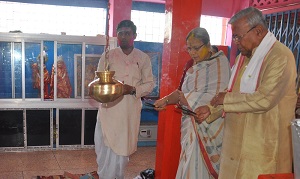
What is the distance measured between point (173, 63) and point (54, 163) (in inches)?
106

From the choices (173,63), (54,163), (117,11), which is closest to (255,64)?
(173,63)

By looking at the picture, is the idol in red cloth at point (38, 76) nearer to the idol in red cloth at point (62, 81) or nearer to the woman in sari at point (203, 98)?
the idol in red cloth at point (62, 81)

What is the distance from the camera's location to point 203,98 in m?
2.92

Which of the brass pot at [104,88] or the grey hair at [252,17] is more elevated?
the grey hair at [252,17]

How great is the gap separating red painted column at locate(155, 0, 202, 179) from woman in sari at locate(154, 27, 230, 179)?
566 mm

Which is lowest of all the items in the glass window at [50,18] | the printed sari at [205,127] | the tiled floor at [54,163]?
the tiled floor at [54,163]

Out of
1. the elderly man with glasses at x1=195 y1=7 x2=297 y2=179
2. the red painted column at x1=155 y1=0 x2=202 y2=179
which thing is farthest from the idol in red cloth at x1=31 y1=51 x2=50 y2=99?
the elderly man with glasses at x1=195 y1=7 x2=297 y2=179

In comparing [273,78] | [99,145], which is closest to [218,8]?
[99,145]

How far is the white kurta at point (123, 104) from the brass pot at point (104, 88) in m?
1.40

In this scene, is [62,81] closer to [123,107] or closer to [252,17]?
[123,107]

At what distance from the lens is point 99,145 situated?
398 cm

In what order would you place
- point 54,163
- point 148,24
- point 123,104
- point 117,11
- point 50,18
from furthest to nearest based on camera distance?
point 148,24 → point 50,18 → point 117,11 → point 54,163 → point 123,104

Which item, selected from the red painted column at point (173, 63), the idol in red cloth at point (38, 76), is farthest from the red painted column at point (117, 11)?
the red painted column at point (173, 63)

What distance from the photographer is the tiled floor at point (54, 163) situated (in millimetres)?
4520
